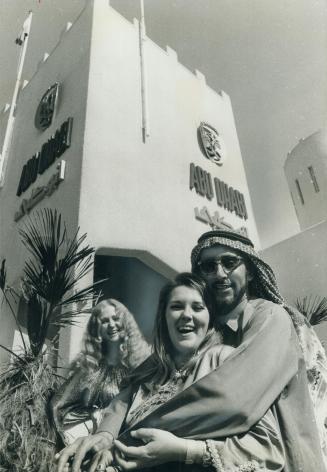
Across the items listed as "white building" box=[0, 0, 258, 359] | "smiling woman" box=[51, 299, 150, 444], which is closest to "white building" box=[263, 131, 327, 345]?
"white building" box=[0, 0, 258, 359]

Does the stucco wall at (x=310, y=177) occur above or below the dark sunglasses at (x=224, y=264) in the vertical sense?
above

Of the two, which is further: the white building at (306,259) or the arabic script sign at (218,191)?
the arabic script sign at (218,191)

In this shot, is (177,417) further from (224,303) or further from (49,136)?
(49,136)

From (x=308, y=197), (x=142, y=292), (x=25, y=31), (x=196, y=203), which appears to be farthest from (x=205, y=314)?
(x=308, y=197)

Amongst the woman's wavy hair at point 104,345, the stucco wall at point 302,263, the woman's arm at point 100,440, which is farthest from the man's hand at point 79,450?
the stucco wall at point 302,263

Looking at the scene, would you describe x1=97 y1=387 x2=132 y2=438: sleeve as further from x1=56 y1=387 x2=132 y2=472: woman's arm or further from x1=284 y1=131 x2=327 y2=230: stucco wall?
x1=284 y1=131 x2=327 y2=230: stucco wall

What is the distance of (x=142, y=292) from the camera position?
8133 mm

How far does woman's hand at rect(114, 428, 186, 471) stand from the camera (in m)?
2.22

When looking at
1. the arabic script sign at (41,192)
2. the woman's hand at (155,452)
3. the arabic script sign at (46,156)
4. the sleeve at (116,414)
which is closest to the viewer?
the woman's hand at (155,452)

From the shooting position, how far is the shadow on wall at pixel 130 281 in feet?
24.9

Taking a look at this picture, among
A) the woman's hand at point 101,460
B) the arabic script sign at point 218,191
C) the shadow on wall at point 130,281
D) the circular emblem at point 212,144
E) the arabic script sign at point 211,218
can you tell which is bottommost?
the woman's hand at point 101,460

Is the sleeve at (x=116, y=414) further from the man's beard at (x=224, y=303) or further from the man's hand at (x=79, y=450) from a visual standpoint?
the man's beard at (x=224, y=303)

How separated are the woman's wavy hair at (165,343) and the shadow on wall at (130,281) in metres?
4.28

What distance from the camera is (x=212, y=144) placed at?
36.4 feet
